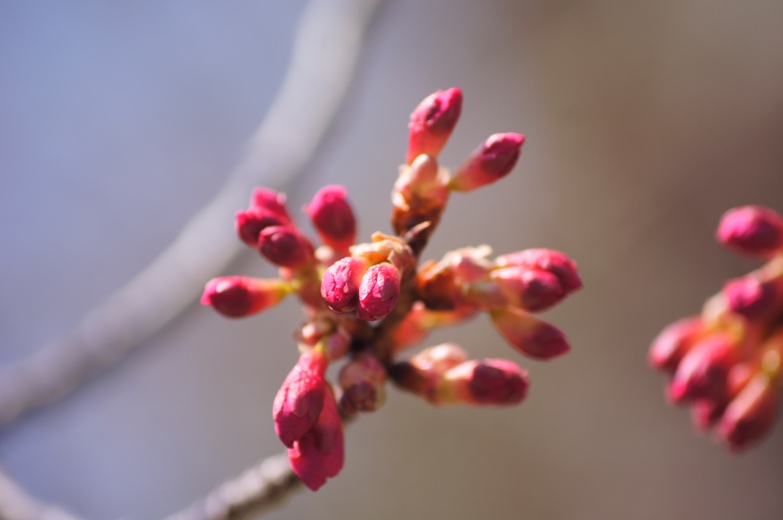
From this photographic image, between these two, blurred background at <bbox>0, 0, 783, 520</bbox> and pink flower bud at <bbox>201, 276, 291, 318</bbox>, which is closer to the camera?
pink flower bud at <bbox>201, 276, 291, 318</bbox>

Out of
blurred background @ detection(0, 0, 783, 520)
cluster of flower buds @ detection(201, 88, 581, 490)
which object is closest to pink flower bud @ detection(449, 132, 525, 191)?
cluster of flower buds @ detection(201, 88, 581, 490)

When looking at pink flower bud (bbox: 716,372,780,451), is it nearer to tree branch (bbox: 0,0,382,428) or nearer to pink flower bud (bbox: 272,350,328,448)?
pink flower bud (bbox: 272,350,328,448)

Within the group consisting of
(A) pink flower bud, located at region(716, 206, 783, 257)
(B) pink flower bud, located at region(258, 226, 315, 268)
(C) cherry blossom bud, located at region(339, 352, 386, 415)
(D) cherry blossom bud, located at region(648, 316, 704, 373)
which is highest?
(B) pink flower bud, located at region(258, 226, 315, 268)

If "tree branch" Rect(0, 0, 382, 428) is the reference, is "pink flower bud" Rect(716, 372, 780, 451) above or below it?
below

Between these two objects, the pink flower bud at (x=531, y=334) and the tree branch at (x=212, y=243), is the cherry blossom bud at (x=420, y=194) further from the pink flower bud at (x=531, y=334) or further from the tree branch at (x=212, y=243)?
the tree branch at (x=212, y=243)

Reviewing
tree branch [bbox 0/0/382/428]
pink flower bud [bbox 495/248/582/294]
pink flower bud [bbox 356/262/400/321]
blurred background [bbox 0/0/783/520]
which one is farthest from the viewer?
blurred background [bbox 0/0/783/520]

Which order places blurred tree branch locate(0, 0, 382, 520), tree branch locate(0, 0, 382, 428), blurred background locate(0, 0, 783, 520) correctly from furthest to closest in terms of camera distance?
blurred background locate(0, 0, 783, 520)
tree branch locate(0, 0, 382, 428)
blurred tree branch locate(0, 0, 382, 520)
